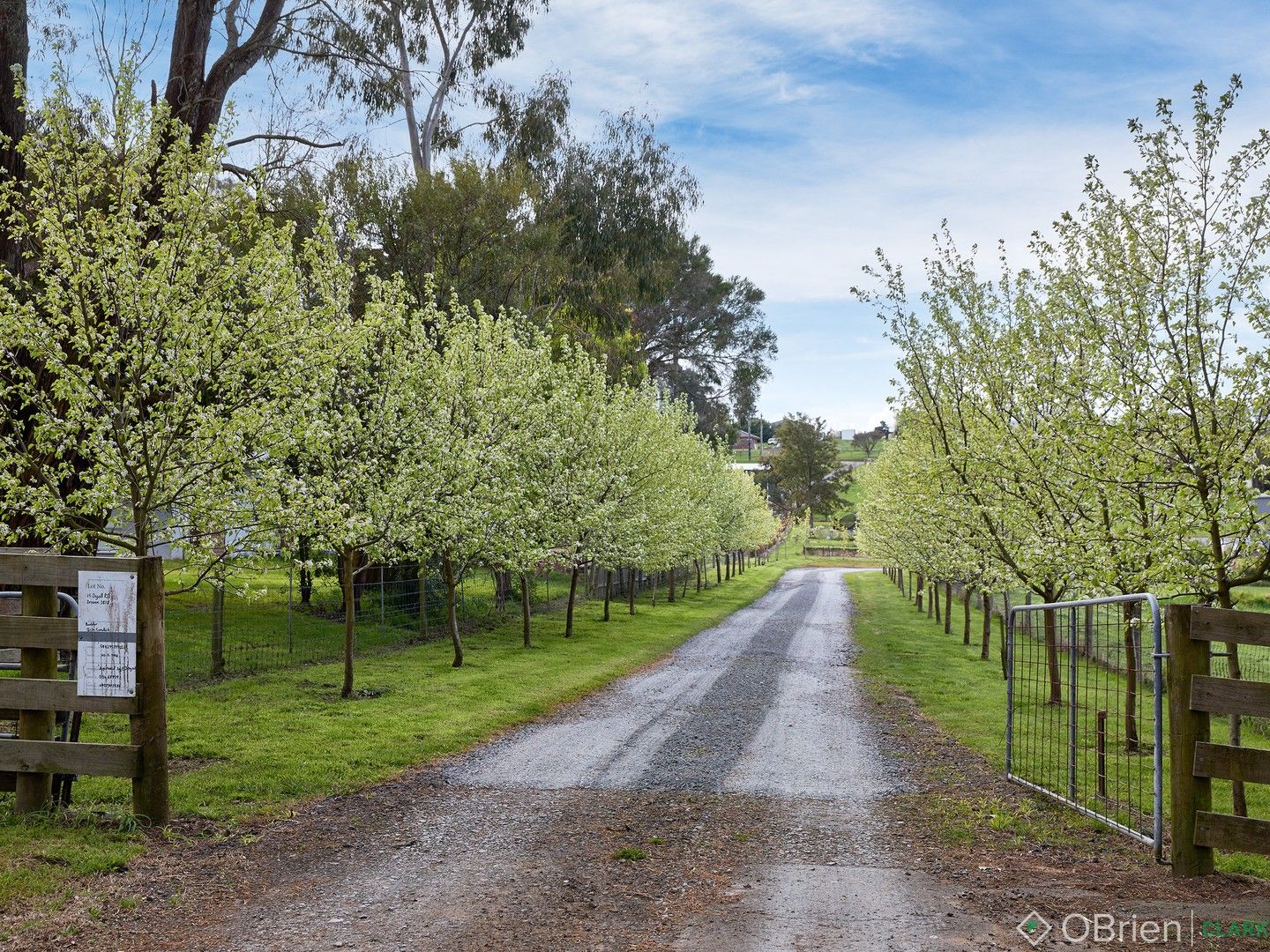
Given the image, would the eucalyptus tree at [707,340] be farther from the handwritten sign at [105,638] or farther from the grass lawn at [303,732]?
the handwritten sign at [105,638]

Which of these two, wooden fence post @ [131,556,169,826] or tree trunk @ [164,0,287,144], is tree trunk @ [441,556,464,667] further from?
wooden fence post @ [131,556,169,826]

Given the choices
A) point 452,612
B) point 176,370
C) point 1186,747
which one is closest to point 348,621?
point 452,612

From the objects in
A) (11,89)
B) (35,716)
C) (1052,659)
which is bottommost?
(1052,659)

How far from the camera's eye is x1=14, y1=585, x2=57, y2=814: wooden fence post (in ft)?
23.0

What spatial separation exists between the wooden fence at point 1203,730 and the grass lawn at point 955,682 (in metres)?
1.17

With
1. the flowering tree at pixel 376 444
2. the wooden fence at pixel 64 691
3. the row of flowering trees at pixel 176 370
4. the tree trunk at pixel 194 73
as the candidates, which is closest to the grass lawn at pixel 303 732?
the wooden fence at pixel 64 691

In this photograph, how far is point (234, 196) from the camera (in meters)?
11.5

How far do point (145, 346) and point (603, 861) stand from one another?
7.39 metres

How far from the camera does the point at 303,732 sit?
38.9 ft

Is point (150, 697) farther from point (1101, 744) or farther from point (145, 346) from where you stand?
point (1101, 744)

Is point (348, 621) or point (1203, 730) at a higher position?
point (1203, 730)

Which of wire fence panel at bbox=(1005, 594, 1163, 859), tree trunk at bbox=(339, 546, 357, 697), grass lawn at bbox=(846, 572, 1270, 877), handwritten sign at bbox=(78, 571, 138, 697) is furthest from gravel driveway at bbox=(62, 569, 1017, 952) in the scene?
tree trunk at bbox=(339, 546, 357, 697)

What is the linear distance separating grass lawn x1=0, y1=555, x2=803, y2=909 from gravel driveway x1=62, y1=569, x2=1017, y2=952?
0.70m

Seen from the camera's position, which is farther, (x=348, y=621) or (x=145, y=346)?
(x=348, y=621)
